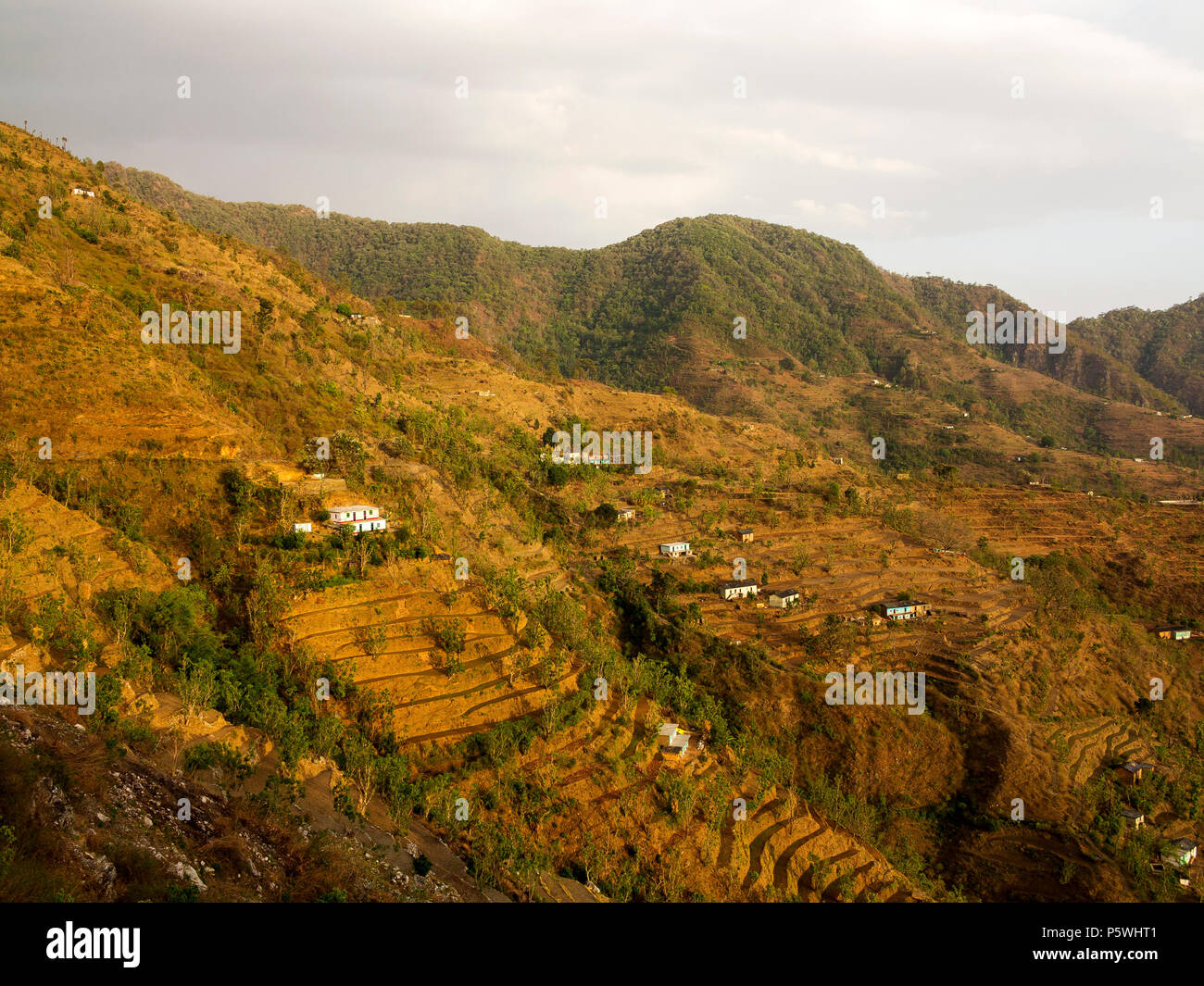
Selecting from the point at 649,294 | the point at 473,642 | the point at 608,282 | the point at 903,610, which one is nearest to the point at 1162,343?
the point at 649,294

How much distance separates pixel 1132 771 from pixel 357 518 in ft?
64.7

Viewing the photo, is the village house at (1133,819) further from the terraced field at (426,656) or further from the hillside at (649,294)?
the hillside at (649,294)

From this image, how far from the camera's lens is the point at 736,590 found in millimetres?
23812

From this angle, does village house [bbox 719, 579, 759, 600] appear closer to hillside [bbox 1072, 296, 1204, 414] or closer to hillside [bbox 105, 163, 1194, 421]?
hillside [bbox 105, 163, 1194, 421]

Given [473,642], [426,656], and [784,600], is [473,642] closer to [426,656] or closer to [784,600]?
[426,656]

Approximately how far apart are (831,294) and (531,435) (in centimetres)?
7922

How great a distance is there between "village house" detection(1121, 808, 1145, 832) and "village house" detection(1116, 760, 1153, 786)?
1391 mm

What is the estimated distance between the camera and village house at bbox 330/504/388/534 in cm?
1667

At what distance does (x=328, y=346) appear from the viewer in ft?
93.6

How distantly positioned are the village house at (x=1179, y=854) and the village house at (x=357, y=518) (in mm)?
18517

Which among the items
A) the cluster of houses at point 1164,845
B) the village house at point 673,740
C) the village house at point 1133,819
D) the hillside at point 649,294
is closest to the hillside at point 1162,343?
the hillside at point 649,294

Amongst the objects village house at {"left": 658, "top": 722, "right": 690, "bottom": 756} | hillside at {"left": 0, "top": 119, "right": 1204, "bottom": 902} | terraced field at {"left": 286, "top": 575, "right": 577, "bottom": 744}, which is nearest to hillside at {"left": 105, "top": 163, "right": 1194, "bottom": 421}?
hillside at {"left": 0, "top": 119, "right": 1204, "bottom": 902}

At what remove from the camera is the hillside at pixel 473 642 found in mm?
11242
